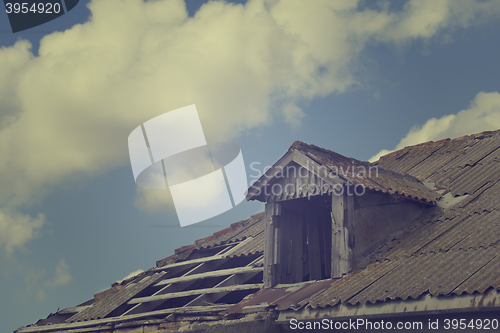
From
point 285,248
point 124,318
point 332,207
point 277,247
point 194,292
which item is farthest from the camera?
point 124,318

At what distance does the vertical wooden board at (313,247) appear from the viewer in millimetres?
8836

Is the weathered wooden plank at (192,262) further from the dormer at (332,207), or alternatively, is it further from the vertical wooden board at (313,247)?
the vertical wooden board at (313,247)

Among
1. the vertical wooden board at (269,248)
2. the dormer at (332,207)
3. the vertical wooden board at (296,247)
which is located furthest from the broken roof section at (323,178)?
the vertical wooden board at (296,247)

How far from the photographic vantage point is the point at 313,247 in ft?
29.7

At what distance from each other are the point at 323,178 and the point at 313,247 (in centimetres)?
193

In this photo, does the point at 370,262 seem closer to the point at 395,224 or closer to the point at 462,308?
the point at 395,224

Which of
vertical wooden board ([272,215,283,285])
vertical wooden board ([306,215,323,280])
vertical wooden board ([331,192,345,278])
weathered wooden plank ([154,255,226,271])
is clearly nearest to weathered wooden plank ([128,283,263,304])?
vertical wooden board ([272,215,283,285])

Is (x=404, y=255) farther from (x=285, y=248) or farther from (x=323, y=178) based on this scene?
(x=285, y=248)

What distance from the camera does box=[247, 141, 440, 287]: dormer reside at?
24.4 feet

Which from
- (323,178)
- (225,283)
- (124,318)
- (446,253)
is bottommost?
(124,318)

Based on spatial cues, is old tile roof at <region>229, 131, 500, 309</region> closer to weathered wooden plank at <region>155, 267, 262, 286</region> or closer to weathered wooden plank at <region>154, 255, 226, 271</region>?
weathered wooden plank at <region>155, 267, 262, 286</region>

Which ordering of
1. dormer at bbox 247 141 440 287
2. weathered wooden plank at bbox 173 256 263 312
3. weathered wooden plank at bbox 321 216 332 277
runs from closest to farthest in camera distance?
dormer at bbox 247 141 440 287
weathered wooden plank at bbox 173 256 263 312
weathered wooden plank at bbox 321 216 332 277

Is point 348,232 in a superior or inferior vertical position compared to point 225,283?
superior

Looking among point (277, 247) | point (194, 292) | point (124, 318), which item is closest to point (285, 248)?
point (277, 247)
